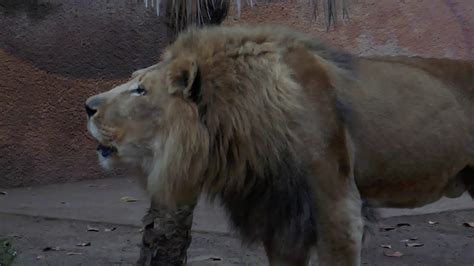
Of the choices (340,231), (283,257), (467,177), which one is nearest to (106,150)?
(283,257)

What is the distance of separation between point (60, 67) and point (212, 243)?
7.87 feet

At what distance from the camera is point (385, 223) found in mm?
7047

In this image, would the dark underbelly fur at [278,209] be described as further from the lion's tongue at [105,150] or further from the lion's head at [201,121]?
the lion's tongue at [105,150]

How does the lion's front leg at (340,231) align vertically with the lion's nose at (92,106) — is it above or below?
below

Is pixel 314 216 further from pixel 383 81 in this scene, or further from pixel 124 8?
pixel 124 8

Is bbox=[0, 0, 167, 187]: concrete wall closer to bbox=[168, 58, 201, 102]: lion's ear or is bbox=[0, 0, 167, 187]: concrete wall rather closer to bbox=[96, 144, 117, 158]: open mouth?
bbox=[96, 144, 117, 158]: open mouth

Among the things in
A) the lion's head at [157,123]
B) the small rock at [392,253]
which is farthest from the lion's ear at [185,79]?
the small rock at [392,253]

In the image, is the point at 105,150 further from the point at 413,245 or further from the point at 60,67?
the point at 60,67

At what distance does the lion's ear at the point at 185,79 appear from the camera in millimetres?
4215

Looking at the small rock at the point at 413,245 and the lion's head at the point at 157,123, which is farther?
the small rock at the point at 413,245

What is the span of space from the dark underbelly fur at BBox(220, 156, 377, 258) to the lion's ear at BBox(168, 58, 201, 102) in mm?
416

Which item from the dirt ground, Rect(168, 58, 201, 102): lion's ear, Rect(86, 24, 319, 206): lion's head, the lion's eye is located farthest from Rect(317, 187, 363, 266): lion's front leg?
the dirt ground

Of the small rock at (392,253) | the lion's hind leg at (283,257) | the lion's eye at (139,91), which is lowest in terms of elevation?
the small rock at (392,253)

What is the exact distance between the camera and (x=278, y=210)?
438 cm
